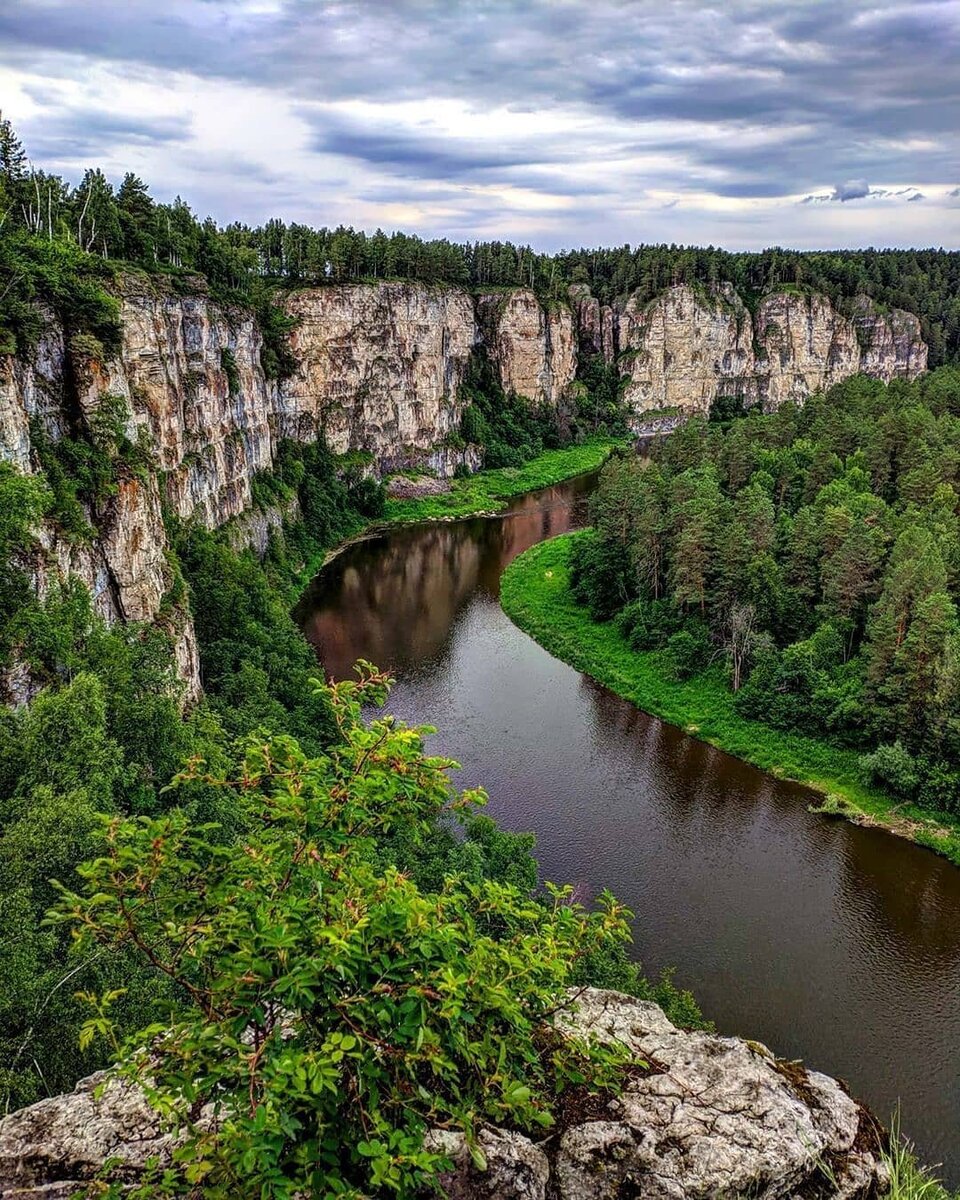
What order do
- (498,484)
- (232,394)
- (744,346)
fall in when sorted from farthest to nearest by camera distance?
(744,346)
(498,484)
(232,394)

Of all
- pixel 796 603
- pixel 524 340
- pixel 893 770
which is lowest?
pixel 893 770

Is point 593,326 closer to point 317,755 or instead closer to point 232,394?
point 232,394

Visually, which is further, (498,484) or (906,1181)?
(498,484)

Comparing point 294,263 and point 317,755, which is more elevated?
point 294,263

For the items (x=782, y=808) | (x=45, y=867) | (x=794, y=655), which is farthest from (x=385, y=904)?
(x=794, y=655)

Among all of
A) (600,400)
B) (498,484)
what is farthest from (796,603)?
(600,400)

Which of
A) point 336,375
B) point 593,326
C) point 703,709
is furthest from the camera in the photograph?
point 593,326

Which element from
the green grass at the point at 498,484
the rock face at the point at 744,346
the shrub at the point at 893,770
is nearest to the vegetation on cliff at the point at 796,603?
the shrub at the point at 893,770
